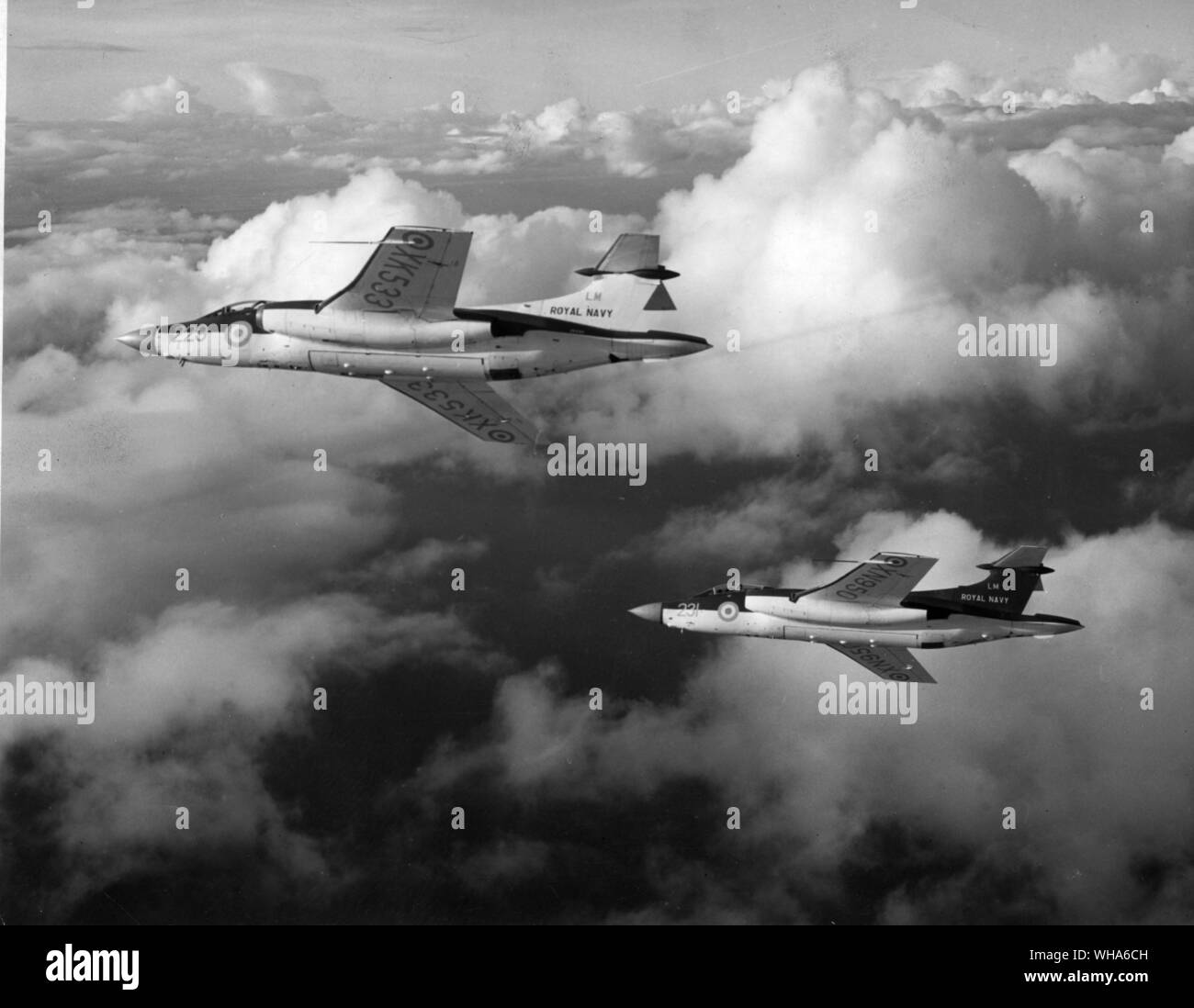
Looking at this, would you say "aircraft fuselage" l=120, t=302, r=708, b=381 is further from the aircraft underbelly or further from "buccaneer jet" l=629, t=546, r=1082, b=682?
"buccaneer jet" l=629, t=546, r=1082, b=682

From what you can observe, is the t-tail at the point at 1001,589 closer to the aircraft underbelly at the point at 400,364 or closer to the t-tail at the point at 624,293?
the t-tail at the point at 624,293

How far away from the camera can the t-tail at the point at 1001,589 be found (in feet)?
→ 52.7

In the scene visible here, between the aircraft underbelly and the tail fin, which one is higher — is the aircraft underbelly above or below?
above

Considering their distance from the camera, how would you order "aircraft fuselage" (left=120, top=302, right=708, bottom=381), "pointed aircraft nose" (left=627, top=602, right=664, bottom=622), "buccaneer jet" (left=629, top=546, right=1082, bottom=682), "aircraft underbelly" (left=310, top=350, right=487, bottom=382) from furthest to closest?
"pointed aircraft nose" (left=627, top=602, right=664, bottom=622) → "buccaneer jet" (left=629, top=546, right=1082, bottom=682) → "aircraft underbelly" (left=310, top=350, right=487, bottom=382) → "aircraft fuselage" (left=120, top=302, right=708, bottom=381)

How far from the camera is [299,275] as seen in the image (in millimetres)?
16203

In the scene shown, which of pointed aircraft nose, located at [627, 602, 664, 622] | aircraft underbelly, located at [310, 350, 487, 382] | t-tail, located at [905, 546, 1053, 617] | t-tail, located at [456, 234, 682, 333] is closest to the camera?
aircraft underbelly, located at [310, 350, 487, 382]

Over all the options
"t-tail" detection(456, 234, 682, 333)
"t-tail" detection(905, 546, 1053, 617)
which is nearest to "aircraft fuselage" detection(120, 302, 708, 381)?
"t-tail" detection(456, 234, 682, 333)

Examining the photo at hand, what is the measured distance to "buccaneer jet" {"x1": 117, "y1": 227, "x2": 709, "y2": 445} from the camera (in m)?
14.8

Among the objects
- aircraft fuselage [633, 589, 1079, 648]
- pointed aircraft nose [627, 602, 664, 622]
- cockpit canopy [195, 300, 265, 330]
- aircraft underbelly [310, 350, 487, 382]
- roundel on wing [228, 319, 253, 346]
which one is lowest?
aircraft fuselage [633, 589, 1079, 648]

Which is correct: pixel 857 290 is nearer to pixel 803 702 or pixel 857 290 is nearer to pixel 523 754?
pixel 803 702

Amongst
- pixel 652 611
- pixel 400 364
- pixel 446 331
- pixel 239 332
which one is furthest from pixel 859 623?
pixel 239 332

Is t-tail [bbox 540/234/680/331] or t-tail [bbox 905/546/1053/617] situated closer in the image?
t-tail [bbox 540/234/680/331]

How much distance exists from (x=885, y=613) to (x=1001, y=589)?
1275 millimetres
